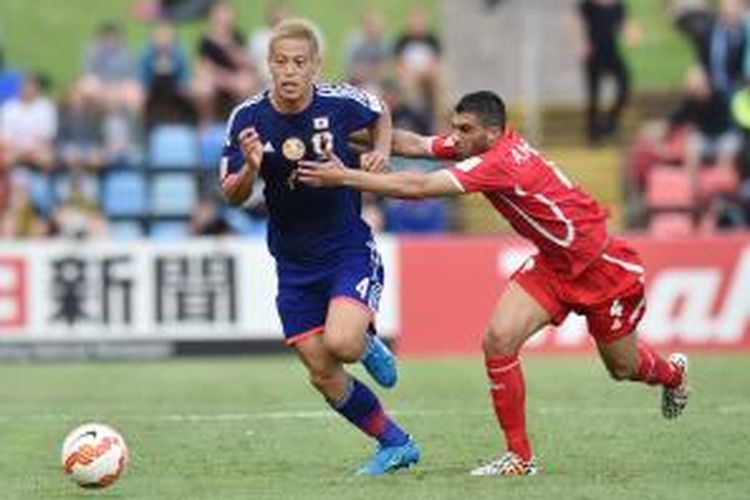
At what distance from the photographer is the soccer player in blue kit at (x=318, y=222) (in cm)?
1220

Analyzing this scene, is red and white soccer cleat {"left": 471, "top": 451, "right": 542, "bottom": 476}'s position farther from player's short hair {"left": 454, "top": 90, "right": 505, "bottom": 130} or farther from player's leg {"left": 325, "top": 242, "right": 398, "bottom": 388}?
player's short hair {"left": 454, "top": 90, "right": 505, "bottom": 130}

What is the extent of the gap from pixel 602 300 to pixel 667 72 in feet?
65.4

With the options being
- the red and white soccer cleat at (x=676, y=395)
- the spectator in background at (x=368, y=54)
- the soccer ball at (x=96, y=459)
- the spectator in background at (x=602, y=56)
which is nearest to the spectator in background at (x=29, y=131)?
the spectator in background at (x=368, y=54)

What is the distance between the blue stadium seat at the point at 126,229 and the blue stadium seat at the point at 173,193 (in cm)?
24

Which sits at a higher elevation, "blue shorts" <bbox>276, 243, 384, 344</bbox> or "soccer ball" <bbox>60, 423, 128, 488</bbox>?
"blue shorts" <bbox>276, 243, 384, 344</bbox>

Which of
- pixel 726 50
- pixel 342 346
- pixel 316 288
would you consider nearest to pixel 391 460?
pixel 342 346

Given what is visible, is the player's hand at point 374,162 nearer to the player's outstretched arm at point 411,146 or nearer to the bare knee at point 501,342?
the player's outstretched arm at point 411,146

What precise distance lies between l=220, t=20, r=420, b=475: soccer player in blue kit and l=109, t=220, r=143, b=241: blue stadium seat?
1287 centimetres

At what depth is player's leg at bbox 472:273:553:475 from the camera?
39.5ft

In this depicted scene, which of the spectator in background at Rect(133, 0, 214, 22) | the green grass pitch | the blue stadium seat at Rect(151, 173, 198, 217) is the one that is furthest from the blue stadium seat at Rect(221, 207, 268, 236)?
the spectator in background at Rect(133, 0, 214, 22)

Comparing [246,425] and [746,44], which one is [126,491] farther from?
[746,44]

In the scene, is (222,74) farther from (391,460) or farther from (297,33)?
(391,460)

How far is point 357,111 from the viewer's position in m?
12.6

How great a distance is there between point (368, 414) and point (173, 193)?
13583mm
